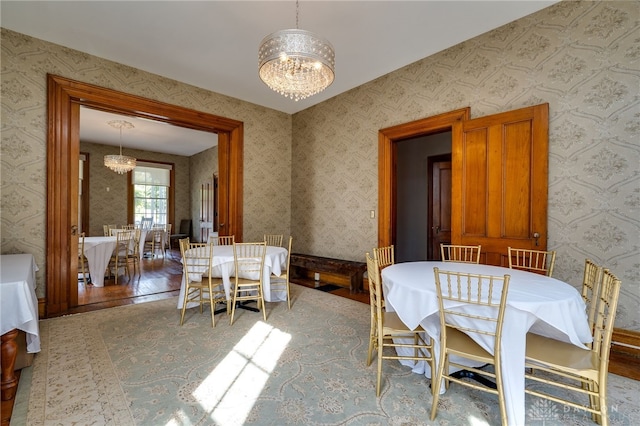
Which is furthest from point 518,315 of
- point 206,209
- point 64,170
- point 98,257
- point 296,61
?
point 206,209

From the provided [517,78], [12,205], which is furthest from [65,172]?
[517,78]

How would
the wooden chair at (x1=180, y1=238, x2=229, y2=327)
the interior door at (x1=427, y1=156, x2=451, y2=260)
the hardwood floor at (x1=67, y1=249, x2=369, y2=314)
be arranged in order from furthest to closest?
the interior door at (x1=427, y1=156, x2=451, y2=260) → the hardwood floor at (x1=67, y1=249, x2=369, y2=314) → the wooden chair at (x1=180, y1=238, x2=229, y2=327)

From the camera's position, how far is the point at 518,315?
1.60m

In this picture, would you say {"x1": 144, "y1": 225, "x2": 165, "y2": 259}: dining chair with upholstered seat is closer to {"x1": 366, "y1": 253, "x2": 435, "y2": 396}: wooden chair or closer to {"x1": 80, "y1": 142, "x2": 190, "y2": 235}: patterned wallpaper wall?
{"x1": 80, "y1": 142, "x2": 190, "y2": 235}: patterned wallpaper wall

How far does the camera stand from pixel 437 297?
174 centimetres

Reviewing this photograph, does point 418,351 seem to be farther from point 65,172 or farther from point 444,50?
point 65,172

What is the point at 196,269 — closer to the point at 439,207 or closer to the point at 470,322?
the point at 470,322

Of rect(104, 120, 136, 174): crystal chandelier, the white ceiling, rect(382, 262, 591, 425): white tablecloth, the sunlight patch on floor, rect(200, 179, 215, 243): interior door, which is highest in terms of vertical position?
the white ceiling

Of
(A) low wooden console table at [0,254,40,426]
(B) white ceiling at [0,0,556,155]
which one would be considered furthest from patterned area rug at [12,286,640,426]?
(B) white ceiling at [0,0,556,155]

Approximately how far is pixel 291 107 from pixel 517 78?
140 inches

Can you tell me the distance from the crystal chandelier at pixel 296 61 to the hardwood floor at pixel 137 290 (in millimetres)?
2764

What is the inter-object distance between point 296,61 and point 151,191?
8.17 meters

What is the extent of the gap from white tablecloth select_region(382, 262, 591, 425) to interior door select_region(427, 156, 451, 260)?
11.2 feet

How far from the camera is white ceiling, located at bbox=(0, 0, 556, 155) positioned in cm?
282
